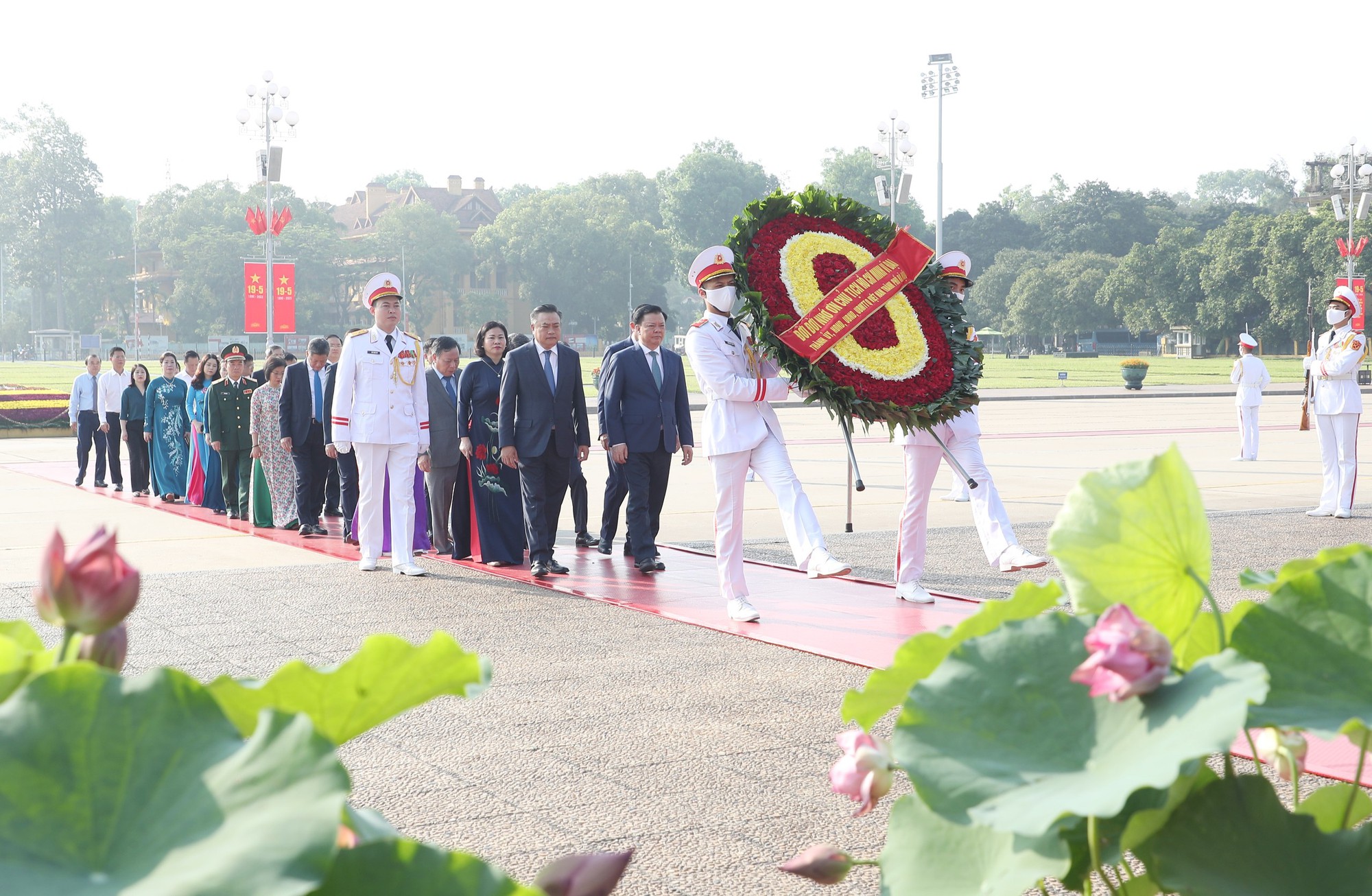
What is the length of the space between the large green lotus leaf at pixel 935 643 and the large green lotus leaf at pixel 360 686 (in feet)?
1.03

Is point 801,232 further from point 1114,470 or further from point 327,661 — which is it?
point 1114,470

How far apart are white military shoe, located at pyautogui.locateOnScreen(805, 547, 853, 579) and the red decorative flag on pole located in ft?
73.5

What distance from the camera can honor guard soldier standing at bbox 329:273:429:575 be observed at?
948cm

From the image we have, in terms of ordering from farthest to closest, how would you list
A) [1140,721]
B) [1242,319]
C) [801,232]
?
[1242,319]
[801,232]
[1140,721]

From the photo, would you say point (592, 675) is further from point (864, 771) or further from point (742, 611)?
point (864, 771)

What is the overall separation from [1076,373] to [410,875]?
57.8 meters

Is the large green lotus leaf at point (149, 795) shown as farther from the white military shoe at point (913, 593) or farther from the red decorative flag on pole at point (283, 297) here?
the red decorative flag on pole at point (283, 297)

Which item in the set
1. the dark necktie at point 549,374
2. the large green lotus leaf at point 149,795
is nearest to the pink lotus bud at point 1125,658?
the large green lotus leaf at point 149,795

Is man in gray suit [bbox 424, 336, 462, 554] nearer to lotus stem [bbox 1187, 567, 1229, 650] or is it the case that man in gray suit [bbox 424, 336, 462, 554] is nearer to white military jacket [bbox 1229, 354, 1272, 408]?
lotus stem [bbox 1187, 567, 1229, 650]

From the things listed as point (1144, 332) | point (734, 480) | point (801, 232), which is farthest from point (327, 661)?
point (1144, 332)

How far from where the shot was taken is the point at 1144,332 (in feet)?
291

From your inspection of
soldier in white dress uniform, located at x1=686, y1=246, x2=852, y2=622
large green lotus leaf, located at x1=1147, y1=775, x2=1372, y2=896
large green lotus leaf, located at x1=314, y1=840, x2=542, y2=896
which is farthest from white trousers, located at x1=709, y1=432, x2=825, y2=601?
large green lotus leaf, located at x1=314, y1=840, x2=542, y2=896

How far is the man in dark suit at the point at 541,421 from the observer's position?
9531 mm

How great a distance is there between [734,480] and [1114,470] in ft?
21.4
